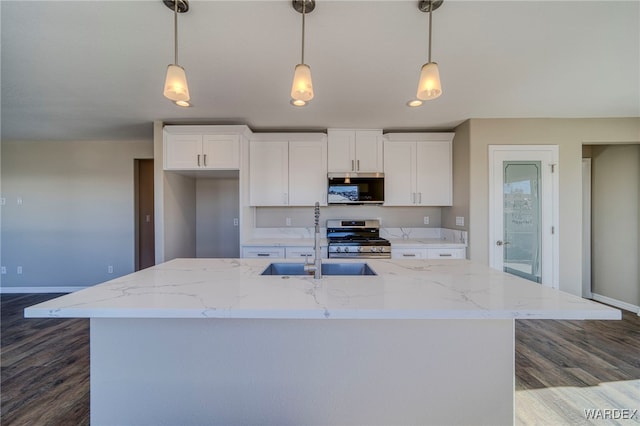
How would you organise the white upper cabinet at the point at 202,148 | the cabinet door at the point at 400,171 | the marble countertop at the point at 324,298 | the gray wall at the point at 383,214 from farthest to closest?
the gray wall at the point at 383,214, the cabinet door at the point at 400,171, the white upper cabinet at the point at 202,148, the marble countertop at the point at 324,298

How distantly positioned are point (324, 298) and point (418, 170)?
2.99 meters

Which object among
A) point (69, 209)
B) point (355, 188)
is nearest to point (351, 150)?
point (355, 188)

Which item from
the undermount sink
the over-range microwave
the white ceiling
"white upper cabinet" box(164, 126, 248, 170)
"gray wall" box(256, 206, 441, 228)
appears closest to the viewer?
the white ceiling

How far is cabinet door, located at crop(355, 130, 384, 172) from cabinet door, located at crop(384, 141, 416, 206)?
0.41ft

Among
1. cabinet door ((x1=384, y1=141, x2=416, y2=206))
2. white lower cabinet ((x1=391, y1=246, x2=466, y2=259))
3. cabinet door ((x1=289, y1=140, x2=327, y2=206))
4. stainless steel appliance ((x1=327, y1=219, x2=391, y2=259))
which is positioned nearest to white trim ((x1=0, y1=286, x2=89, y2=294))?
cabinet door ((x1=289, y1=140, x2=327, y2=206))

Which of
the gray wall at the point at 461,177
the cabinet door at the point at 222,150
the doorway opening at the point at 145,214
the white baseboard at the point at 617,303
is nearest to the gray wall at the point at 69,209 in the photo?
the doorway opening at the point at 145,214

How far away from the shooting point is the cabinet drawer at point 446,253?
332cm

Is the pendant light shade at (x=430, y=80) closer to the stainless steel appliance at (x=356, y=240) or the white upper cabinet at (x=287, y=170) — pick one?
the stainless steel appliance at (x=356, y=240)

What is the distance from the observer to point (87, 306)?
1.06 meters

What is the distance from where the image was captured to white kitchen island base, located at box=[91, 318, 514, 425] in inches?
52.2

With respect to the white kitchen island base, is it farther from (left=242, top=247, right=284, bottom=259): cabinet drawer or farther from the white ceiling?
(left=242, top=247, right=284, bottom=259): cabinet drawer

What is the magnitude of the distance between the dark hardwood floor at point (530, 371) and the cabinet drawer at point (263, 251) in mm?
1717

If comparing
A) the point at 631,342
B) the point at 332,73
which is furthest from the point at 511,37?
the point at 631,342

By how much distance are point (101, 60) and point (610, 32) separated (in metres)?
3.47
